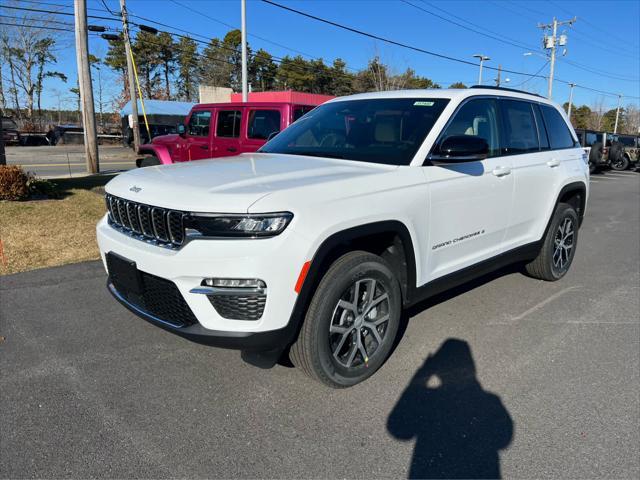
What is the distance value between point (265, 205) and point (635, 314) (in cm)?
388

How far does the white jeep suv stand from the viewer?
8.30 feet

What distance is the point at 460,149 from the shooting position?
10.7ft

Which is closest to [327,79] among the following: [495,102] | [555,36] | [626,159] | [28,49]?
[555,36]

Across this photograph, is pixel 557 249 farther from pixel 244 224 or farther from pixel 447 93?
pixel 244 224

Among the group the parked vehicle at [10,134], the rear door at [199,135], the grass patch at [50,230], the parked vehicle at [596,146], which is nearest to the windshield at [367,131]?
the grass patch at [50,230]

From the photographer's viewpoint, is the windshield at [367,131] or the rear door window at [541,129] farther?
the rear door window at [541,129]

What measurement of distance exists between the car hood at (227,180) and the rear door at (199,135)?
6716 millimetres

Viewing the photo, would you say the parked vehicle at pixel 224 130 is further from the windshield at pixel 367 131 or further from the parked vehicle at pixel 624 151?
the parked vehicle at pixel 624 151

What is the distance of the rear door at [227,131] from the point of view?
9.45m

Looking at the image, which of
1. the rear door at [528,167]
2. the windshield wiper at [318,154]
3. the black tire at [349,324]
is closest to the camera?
the black tire at [349,324]

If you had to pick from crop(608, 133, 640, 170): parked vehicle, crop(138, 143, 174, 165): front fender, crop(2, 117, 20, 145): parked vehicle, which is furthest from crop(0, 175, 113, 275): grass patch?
crop(2, 117, 20, 145): parked vehicle

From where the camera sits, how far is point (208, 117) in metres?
10.2

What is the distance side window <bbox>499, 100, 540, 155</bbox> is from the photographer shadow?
6.69ft

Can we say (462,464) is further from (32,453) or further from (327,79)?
(327,79)
